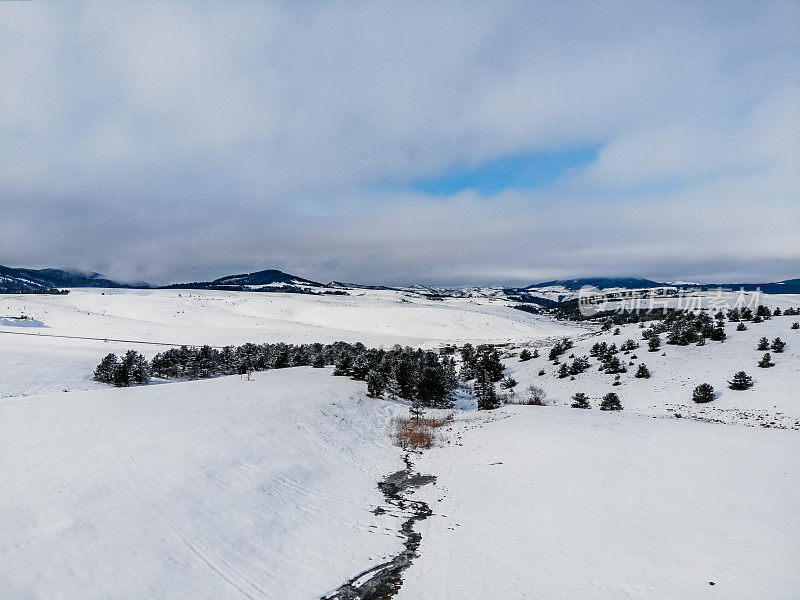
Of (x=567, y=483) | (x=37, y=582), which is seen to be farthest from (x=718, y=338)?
(x=37, y=582)

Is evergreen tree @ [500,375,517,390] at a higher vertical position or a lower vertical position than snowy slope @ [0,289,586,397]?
lower

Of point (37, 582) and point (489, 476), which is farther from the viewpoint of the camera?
point (489, 476)

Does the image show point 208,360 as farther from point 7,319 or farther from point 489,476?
point 7,319

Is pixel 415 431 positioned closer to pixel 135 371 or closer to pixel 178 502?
pixel 178 502

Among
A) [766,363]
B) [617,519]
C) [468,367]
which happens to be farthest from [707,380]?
[617,519]

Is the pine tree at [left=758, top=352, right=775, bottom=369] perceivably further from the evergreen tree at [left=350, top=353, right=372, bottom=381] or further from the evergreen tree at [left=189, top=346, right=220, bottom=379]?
the evergreen tree at [left=189, top=346, right=220, bottom=379]

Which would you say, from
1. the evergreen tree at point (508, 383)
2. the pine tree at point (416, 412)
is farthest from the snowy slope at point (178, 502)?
the evergreen tree at point (508, 383)

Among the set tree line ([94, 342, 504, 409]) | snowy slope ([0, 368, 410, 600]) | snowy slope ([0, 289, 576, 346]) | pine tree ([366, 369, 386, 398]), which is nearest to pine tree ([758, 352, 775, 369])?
tree line ([94, 342, 504, 409])
